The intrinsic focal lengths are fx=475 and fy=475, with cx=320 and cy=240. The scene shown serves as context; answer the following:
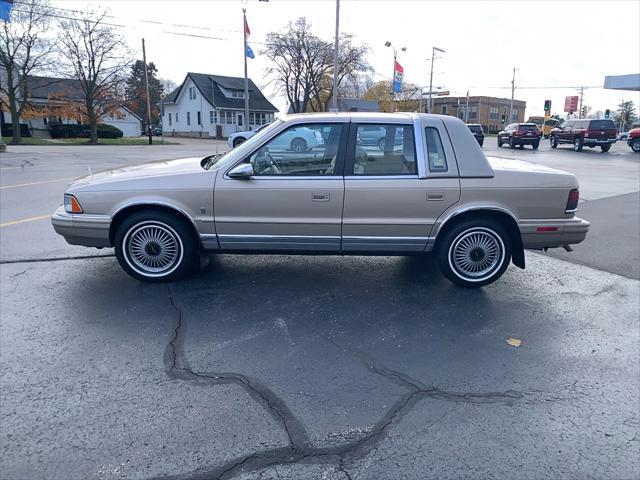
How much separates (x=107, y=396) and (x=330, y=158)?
2.89 meters

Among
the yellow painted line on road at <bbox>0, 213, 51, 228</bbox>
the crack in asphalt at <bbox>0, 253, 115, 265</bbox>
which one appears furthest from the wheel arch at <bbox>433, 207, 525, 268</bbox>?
the yellow painted line on road at <bbox>0, 213, 51, 228</bbox>

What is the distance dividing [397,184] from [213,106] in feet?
192

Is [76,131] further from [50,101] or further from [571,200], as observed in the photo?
[571,200]

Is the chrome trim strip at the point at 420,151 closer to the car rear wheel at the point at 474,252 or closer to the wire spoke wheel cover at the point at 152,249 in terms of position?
the car rear wheel at the point at 474,252

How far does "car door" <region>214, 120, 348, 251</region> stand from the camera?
468 centimetres

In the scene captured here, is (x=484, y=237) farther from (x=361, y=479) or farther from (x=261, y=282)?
(x=361, y=479)

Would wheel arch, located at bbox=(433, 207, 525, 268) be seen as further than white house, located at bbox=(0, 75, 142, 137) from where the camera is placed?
No

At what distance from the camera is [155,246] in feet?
16.1

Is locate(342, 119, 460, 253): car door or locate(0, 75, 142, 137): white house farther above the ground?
locate(0, 75, 142, 137): white house

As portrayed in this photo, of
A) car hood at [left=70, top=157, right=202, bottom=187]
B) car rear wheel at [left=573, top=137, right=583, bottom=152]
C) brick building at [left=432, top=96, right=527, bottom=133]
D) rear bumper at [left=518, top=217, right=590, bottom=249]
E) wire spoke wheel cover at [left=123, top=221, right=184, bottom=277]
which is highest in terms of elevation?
brick building at [left=432, top=96, right=527, bottom=133]

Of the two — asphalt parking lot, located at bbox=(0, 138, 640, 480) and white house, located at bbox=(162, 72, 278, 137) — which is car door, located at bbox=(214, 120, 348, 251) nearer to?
asphalt parking lot, located at bbox=(0, 138, 640, 480)

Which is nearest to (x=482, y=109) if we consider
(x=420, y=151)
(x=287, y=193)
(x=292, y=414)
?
(x=420, y=151)

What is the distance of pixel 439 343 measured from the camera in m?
3.84

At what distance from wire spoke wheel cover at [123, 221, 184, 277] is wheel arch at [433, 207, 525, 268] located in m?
2.71
